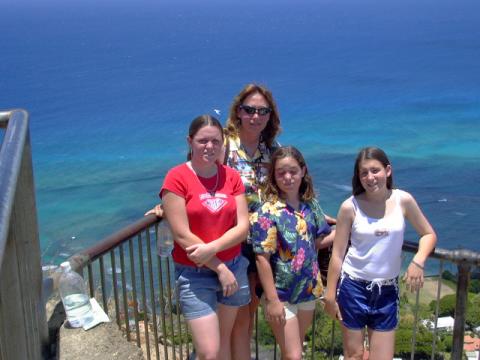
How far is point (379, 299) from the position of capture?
368 cm

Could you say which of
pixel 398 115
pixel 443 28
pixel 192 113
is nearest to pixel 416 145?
pixel 398 115

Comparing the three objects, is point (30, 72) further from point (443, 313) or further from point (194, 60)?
point (443, 313)

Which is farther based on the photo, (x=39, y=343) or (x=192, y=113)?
(x=192, y=113)

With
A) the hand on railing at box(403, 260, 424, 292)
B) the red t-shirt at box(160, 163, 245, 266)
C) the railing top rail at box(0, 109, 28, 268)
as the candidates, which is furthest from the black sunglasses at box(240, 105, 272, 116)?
the railing top rail at box(0, 109, 28, 268)

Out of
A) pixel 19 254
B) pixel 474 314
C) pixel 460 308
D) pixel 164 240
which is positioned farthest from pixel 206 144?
pixel 474 314

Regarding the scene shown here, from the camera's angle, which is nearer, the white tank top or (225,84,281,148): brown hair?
the white tank top

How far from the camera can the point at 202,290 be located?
11.8ft

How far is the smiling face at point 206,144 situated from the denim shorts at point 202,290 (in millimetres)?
626

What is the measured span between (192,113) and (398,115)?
2381cm

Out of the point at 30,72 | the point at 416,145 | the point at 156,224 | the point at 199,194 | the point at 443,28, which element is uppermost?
the point at 443,28

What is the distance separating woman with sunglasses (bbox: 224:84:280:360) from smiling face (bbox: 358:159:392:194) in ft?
2.07

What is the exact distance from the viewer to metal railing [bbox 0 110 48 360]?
1805mm

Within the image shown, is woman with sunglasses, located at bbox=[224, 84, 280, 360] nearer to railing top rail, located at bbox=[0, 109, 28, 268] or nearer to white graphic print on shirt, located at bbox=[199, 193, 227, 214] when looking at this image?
white graphic print on shirt, located at bbox=[199, 193, 227, 214]

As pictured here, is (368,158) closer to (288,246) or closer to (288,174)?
(288,174)
